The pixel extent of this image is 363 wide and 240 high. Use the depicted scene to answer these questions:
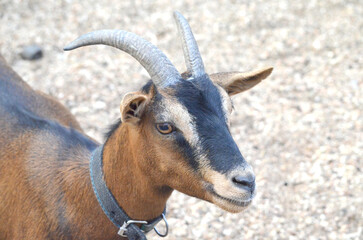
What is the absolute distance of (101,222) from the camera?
3.46 meters

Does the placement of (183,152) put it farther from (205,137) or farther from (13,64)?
(13,64)

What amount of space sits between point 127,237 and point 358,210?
264cm

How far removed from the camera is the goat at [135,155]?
3.00 meters

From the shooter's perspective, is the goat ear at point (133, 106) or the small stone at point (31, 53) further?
the small stone at point (31, 53)

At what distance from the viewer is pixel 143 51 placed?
10.5ft

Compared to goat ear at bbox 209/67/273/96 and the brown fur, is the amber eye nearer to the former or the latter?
the brown fur

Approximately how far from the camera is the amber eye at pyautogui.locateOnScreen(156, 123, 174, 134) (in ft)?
10.0

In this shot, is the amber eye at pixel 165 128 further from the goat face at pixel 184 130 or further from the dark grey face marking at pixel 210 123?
the dark grey face marking at pixel 210 123

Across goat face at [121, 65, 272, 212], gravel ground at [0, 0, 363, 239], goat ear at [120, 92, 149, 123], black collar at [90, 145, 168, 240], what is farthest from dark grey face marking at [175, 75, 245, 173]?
gravel ground at [0, 0, 363, 239]

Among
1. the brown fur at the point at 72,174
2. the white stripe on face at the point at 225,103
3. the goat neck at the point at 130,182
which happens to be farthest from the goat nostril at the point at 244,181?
the goat neck at the point at 130,182

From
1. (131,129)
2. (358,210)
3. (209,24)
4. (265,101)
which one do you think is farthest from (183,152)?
(209,24)

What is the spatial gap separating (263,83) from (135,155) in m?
4.09

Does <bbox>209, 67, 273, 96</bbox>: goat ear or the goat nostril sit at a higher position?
<bbox>209, 67, 273, 96</bbox>: goat ear

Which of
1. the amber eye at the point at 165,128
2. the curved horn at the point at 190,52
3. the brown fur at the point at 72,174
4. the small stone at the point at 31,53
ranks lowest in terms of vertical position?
the small stone at the point at 31,53
